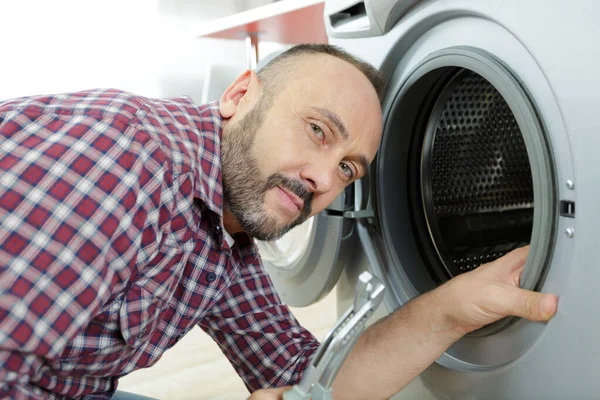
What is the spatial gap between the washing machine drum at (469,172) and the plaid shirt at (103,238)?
327 mm

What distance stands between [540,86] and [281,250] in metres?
0.78

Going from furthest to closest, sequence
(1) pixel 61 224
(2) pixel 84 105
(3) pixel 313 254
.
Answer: (3) pixel 313 254 < (2) pixel 84 105 < (1) pixel 61 224

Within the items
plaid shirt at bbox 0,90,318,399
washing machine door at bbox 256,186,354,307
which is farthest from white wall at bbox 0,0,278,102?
plaid shirt at bbox 0,90,318,399

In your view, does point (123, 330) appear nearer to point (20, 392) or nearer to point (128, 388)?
point (20, 392)

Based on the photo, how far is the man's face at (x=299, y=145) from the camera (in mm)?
A: 859

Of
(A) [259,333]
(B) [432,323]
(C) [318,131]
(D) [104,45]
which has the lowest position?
(A) [259,333]

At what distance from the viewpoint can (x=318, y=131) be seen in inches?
34.3

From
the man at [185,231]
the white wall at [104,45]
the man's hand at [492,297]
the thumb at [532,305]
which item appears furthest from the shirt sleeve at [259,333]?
the white wall at [104,45]

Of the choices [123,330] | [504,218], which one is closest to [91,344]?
[123,330]

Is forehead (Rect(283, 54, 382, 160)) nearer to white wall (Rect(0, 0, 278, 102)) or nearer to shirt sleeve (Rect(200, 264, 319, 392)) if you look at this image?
shirt sleeve (Rect(200, 264, 319, 392))

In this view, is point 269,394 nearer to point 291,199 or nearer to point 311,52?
point 291,199

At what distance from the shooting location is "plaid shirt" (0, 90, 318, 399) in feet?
2.03

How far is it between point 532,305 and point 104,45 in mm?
2195

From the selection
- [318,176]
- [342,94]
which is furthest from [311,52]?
[318,176]
